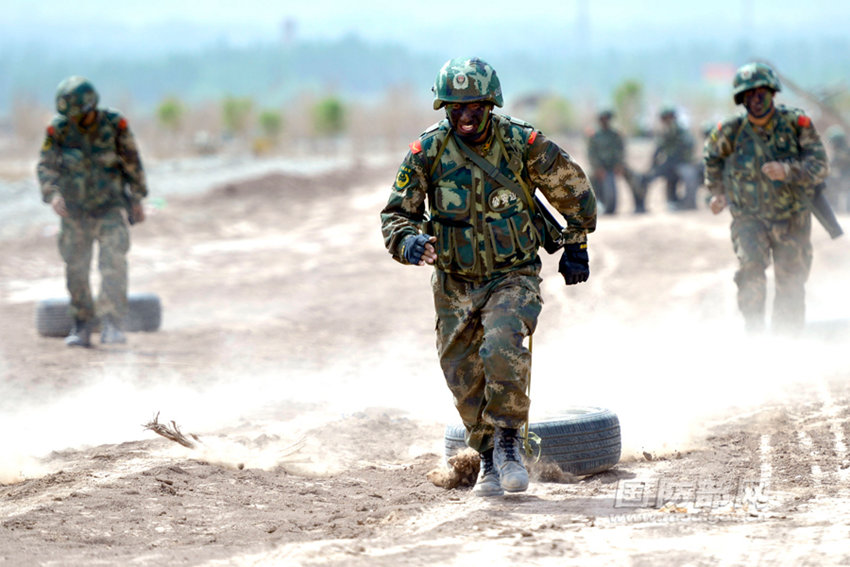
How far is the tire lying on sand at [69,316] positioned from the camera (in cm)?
1258

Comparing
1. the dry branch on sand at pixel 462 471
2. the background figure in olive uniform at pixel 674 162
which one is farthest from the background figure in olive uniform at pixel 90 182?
the background figure in olive uniform at pixel 674 162

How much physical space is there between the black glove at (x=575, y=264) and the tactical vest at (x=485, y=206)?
16cm

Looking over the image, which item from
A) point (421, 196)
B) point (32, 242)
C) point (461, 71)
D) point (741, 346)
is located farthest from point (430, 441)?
point (32, 242)

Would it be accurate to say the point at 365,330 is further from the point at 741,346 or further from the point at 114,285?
the point at 741,346

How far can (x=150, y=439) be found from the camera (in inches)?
293

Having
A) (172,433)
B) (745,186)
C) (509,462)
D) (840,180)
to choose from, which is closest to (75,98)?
(172,433)

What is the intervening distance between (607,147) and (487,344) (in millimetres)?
16826

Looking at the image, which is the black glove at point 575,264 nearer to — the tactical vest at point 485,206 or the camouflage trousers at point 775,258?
the tactical vest at point 485,206

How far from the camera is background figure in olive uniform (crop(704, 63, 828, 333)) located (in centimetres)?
936

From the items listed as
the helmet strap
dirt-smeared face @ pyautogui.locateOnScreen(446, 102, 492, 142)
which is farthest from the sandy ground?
the helmet strap

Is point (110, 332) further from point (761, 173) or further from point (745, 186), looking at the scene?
point (761, 173)

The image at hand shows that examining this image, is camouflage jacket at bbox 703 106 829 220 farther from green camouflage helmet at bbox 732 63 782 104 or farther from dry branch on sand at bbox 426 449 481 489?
dry branch on sand at bbox 426 449 481 489

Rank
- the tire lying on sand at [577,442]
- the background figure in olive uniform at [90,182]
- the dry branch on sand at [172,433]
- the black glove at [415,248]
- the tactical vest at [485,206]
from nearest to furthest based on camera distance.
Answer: the black glove at [415,248], the tactical vest at [485,206], the tire lying on sand at [577,442], the dry branch on sand at [172,433], the background figure in olive uniform at [90,182]

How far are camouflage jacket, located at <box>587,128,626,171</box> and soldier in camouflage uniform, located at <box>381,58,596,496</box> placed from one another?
16405 mm
